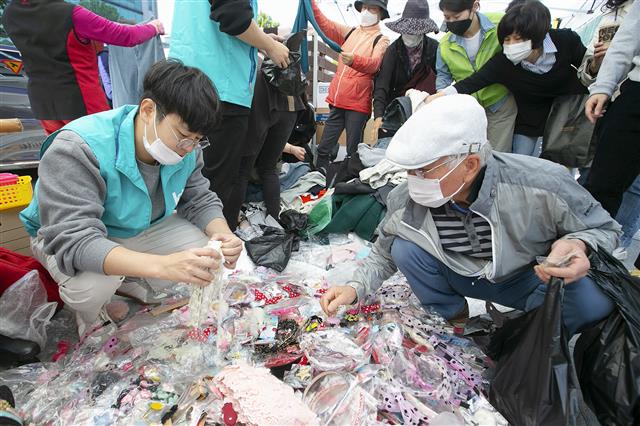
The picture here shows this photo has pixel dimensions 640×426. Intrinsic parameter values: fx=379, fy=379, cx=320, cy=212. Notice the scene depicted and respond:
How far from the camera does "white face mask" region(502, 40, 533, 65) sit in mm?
2154

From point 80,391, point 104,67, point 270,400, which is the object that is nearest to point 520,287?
point 270,400

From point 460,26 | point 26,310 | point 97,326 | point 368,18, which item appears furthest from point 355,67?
point 26,310

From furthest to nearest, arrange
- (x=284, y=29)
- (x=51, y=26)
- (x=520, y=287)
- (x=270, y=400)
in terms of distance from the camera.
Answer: (x=284, y=29), (x=51, y=26), (x=520, y=287), (x=270, y=400)

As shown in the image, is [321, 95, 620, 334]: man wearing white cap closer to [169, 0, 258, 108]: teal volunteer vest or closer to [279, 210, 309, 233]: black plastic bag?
[169, 0, 258, 108]: teal volunteer vest

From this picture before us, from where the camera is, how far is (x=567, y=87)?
90.7 inches

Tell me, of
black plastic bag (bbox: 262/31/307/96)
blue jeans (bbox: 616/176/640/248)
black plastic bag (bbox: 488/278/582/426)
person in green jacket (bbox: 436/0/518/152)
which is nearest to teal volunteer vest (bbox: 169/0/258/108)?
black plastic bag (bbox: 262/31/307/96)

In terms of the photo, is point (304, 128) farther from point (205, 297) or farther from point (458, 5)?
point (205, 297)

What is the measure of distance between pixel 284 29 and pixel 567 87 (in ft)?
6.97

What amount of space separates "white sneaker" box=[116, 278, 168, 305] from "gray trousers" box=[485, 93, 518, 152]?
2.29 meters

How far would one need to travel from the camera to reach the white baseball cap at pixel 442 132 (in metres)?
1.20

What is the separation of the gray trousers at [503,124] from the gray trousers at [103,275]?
200 centimetres

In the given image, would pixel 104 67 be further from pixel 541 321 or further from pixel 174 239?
pixel 541 321

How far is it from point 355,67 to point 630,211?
7.63ft

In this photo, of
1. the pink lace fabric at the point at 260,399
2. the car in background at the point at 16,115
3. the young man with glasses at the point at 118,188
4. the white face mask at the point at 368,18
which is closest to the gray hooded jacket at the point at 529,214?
the pink lace fabric at the point at 260,399
